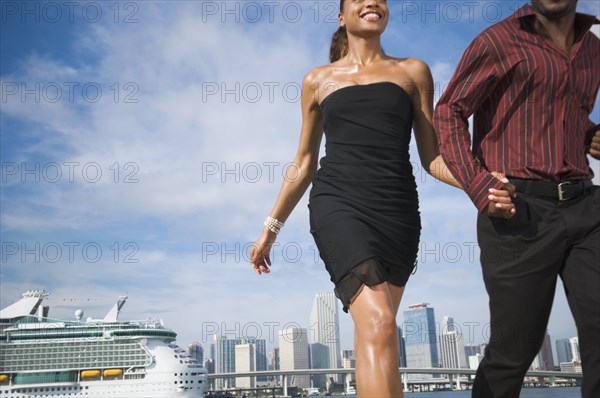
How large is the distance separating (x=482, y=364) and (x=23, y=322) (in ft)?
150

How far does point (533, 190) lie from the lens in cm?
211

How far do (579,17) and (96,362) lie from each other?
40028mm

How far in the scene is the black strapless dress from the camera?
2441 millimetres

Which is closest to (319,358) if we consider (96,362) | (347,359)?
(347,359)

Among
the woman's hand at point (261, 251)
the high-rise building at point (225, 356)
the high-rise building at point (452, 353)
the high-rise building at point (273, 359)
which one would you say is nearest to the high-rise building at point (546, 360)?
the high-rise building at point (452, 353)

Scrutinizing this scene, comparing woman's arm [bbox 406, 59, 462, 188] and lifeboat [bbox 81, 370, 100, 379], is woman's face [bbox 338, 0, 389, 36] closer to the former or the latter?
woman's arm [bbox 406, 59, 462, 188]

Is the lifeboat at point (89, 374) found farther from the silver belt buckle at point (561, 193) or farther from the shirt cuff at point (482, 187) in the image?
the silver belt buckle at point (561, 193)

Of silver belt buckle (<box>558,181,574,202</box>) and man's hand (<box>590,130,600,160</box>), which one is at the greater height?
man's hand (<box>590,130,600,160</box>)

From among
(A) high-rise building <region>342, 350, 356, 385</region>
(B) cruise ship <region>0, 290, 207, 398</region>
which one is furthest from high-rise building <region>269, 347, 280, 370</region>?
(B) cruise ship <region>0, 290, 207, 398</region>

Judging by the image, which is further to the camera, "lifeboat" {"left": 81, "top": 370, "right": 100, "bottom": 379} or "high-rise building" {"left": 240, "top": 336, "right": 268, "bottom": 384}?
"high-rise building" {"left": 240, "top": 336, "right": 268, "bottom": 384}

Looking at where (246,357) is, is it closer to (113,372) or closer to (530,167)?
(113,372)

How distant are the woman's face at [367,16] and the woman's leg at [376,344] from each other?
4.73 ft

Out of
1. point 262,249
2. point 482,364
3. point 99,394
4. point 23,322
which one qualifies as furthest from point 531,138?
point 23,322

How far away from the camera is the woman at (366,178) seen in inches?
90.0
